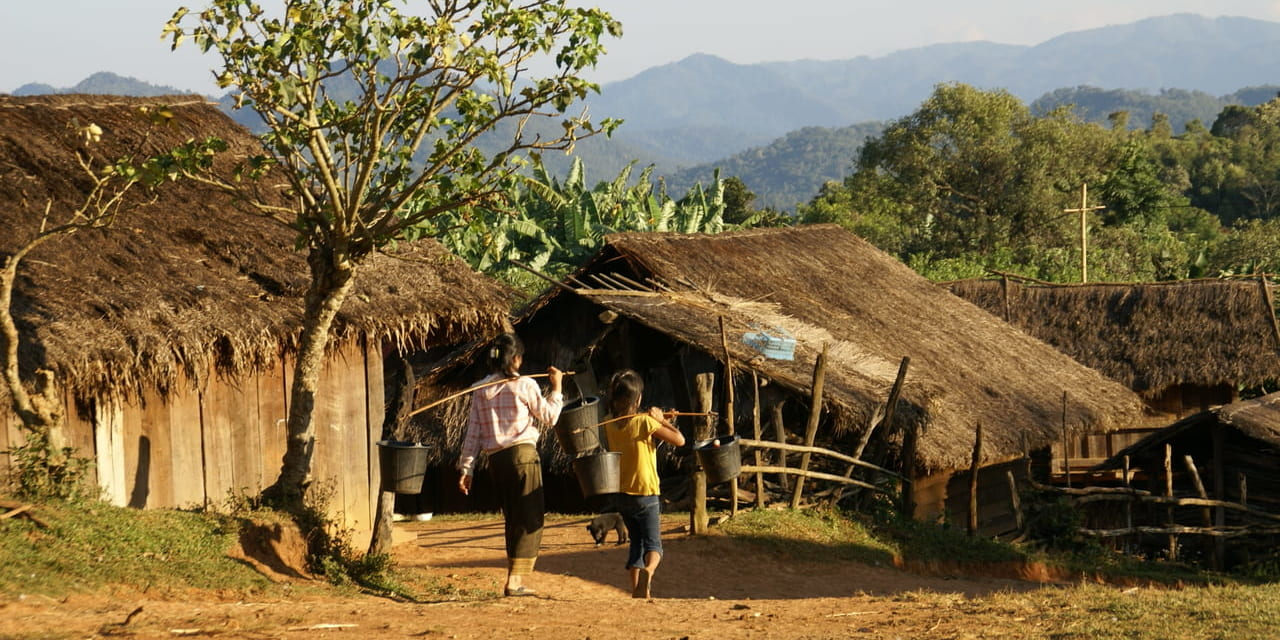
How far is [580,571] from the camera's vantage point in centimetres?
962

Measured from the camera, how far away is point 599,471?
746 cm

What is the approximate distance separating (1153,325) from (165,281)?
1645 cm

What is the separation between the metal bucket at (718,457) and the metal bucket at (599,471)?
1.00 meters

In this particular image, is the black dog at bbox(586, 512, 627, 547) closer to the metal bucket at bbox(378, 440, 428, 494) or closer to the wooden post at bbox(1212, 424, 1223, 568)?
the metal bucket at bbox(378, 440, 428, 494)

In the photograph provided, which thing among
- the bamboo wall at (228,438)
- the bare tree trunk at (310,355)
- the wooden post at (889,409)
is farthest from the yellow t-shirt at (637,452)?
the wooden post at (889,409)

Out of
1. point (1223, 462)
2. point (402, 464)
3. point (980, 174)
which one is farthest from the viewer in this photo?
point (980, 174)

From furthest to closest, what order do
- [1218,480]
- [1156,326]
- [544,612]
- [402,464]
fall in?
1. [1156,326]
2. [1218,480]
3. [402,464]
4. [544,612]

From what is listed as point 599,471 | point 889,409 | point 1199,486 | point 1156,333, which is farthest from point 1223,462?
point 599,471

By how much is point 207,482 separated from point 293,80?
321 cm

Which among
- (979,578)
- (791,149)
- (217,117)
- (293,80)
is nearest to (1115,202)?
(979,578)

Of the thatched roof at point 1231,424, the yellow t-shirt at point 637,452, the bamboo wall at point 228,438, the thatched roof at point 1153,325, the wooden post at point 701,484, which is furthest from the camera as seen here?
the thatched roof at point 1153,325

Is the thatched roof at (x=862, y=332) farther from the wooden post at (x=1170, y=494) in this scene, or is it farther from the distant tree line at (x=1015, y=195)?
the distant tree line at (x=1015, y=195)

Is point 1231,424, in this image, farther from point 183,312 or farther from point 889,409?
point 183,312

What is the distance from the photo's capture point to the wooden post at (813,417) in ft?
36.5
